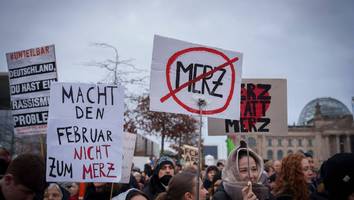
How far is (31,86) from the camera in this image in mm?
6207

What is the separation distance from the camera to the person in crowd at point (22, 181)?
2668 millimetres

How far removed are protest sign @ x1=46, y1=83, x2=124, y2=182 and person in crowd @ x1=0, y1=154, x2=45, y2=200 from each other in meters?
1.42

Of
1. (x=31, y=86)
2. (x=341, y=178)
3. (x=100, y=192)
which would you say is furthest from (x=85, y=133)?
(x=341, y=178)

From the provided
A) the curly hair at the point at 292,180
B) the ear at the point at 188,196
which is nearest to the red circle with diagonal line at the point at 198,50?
the ear at the point at 188,196

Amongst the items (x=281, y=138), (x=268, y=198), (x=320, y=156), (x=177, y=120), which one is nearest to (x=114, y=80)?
(x=268, y=198)

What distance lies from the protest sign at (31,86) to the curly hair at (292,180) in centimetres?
370

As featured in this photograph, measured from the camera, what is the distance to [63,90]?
4.43 meters

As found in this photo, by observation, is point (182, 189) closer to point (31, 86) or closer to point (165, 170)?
point (165, 170)

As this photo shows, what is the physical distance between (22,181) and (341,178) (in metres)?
2.25

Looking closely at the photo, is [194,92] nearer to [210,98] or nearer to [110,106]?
[210,98]

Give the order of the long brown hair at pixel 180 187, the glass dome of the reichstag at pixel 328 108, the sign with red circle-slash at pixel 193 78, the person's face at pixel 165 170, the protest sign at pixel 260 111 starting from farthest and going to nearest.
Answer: the glass dome of the reichstag at pixel 328 108, the person's face at pixel 165 170, the protest sign at pixel 260 111, the sign with red circle-slash at pixel 193 78, the long brown hair at pixel 180 187

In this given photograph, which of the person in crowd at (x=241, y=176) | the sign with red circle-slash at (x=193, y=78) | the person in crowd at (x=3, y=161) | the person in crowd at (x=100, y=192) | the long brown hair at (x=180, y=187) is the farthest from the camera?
the person in crowd at (x=3, y=161)

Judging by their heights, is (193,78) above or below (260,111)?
above

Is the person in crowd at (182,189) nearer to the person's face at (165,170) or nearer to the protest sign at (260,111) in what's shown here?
the protest sign at (260,111)
